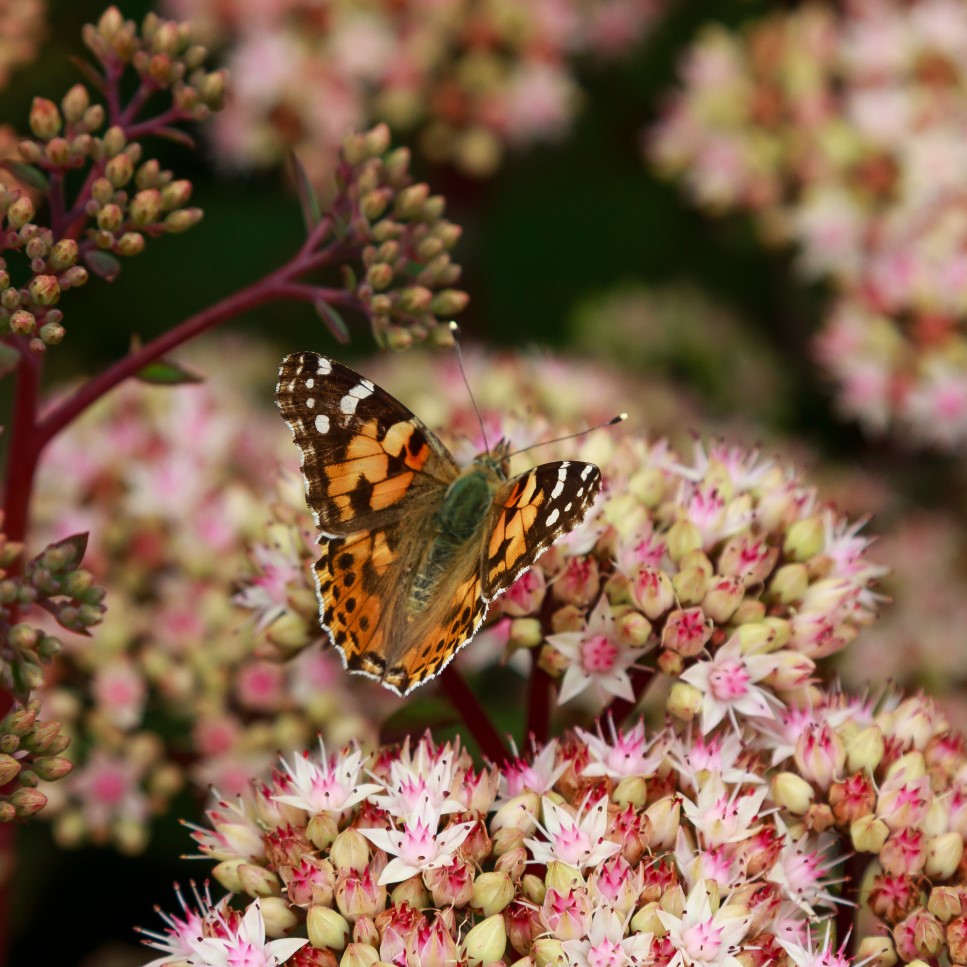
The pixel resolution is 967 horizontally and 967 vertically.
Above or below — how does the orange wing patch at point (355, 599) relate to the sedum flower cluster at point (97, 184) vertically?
below

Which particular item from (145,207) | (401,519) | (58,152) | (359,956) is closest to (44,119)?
(58,152)

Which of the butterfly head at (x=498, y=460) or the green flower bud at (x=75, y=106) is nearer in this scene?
the green flower bud at (x=75, y=106)

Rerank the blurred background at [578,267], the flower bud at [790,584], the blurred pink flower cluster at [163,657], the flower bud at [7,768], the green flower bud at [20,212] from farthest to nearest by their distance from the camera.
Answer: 1. the blurred background at [578,267]
2. the blurred pink flower cluster at [163,657]
3. the flower bud at [790,584]
4. the green flower bud at [20,212]
5. the flower bud at [7,768]

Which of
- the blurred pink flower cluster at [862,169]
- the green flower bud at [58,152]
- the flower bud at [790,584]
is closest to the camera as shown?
the green flower bud at [58,152]

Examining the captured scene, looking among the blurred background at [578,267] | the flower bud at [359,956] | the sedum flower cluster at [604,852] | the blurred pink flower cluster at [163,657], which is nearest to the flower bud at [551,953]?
the sedum flower cluster at [604,852]

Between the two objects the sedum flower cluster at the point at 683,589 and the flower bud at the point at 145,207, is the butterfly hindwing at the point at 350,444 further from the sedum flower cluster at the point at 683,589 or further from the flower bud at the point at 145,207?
the flower bud at the point at 145,207

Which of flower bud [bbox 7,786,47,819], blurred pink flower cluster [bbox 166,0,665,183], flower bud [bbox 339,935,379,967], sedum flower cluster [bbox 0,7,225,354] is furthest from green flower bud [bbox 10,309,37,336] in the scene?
blurred pink flower cluster [bbox 166,0,665,183]
